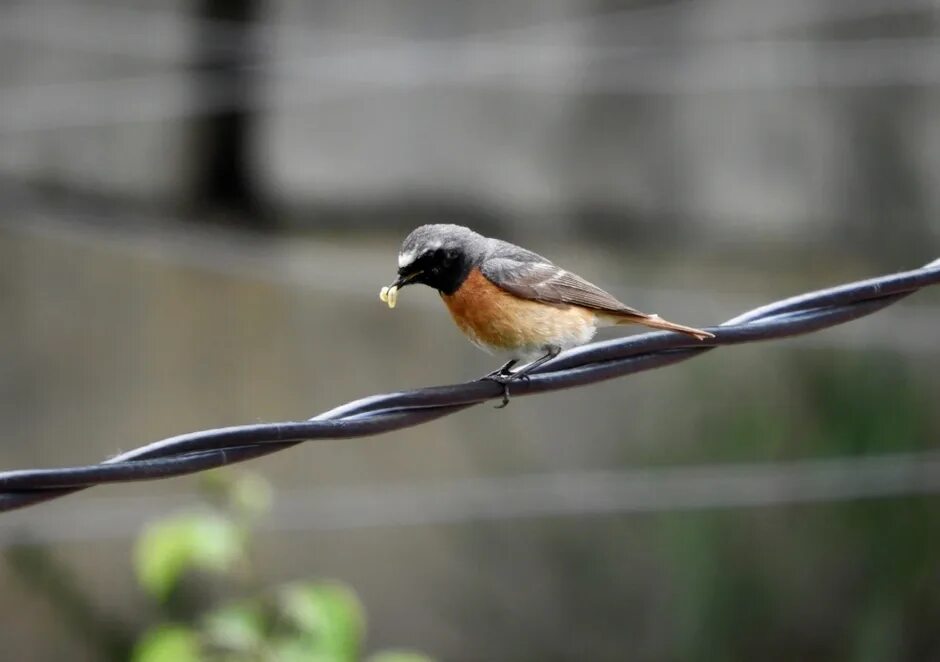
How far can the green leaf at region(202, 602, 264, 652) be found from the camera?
11.2 feet

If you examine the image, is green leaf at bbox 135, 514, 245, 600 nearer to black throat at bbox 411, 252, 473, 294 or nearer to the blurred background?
black throat at bbox 411, 252, 473, 294

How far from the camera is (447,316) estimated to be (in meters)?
6.49

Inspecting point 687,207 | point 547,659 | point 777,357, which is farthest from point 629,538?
point 687,207

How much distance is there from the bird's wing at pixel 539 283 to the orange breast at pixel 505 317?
0.07 ft

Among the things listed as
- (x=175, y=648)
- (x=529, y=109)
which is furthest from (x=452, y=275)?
(x=529, y=109)

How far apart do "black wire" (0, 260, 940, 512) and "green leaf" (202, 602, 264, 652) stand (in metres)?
1.32

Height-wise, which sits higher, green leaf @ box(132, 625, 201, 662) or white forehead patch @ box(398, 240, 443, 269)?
white forehead patch @ box(398, 240, 443, 269)

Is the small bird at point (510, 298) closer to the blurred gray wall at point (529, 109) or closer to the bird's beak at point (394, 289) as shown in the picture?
the bird's beak at point (394, 289)

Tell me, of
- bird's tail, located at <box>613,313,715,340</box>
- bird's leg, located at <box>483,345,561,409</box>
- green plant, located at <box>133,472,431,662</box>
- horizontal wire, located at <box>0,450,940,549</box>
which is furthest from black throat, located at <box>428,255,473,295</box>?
horizontal wire, located at <box>0,450,940,549</box>

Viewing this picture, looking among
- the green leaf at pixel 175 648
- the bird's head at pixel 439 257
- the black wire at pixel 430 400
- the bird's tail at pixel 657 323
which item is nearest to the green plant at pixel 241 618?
the green leaf at pixel 175 648

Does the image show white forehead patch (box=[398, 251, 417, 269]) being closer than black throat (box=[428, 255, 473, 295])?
Yes

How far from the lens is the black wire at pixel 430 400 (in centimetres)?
205

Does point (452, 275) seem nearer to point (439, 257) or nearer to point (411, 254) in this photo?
point (439, 257)

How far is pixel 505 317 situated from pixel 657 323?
432mm
